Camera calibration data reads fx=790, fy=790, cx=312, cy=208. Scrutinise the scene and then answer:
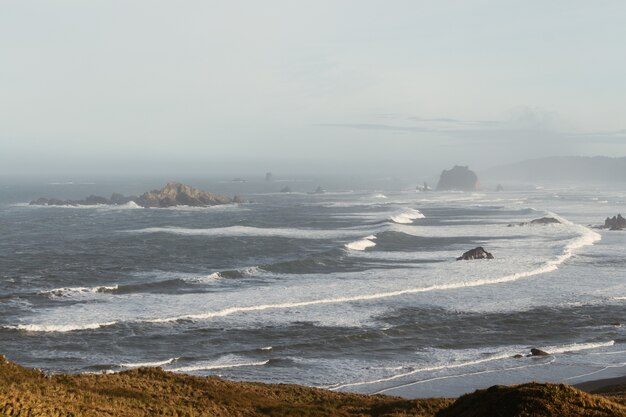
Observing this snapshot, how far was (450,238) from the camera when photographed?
81438 mm

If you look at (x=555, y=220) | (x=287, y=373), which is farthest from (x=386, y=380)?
(x=555, y=220)

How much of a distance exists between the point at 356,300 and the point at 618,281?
19077 mm

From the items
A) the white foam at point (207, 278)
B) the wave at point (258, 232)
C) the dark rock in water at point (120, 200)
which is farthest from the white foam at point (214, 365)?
the dark rock in water at point (120, 200)

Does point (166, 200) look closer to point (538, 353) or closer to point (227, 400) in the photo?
point (538, 353)

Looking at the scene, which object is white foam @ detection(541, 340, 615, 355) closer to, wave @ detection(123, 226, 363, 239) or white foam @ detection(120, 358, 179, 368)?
white foam @ detection(120, 358, 179, 368)

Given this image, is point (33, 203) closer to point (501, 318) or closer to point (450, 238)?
point (450, 238)

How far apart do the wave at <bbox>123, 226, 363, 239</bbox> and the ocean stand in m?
0.67

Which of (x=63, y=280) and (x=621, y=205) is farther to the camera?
(x=621, y=205)

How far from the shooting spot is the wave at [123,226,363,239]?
8394cm

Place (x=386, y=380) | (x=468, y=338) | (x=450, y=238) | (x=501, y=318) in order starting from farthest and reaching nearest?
1. (x=450, y=238)
2. (x=501, y=318)
3. (x=468, y=338)
4. (x=386, y=380)

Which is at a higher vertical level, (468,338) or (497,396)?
(497,396)

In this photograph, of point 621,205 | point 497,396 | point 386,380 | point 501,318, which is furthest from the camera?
point 621,205

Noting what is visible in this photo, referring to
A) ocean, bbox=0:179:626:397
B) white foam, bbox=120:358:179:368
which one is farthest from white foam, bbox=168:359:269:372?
white foam, bbox=120:358:179:368

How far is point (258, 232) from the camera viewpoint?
87.4m
